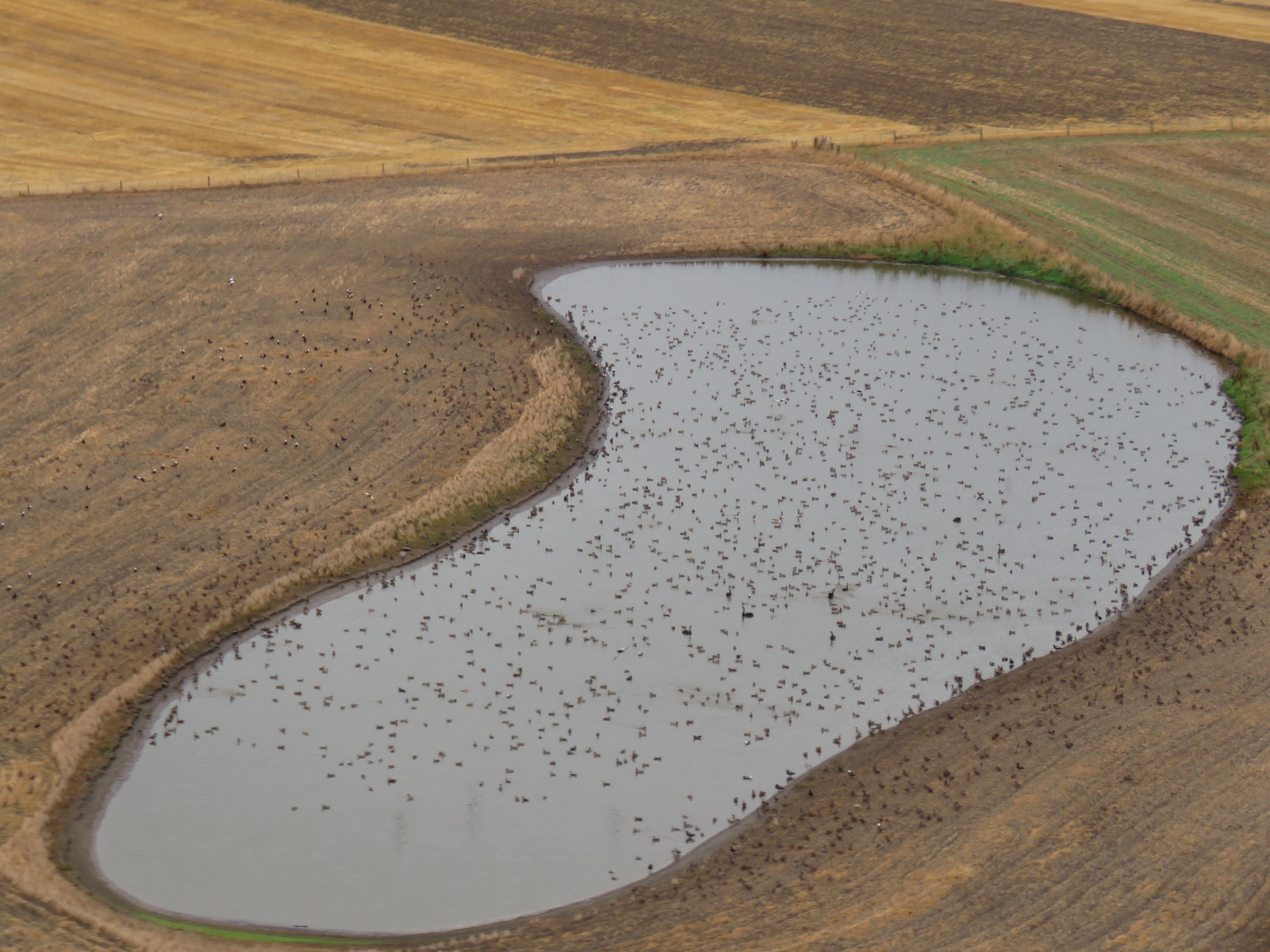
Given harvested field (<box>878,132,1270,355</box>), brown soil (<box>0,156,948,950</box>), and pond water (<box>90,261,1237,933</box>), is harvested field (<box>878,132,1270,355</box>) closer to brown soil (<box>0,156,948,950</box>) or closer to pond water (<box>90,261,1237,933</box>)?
pond water (<box>90,261,1237,933</box>)

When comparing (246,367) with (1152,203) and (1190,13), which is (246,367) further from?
(1190,13)

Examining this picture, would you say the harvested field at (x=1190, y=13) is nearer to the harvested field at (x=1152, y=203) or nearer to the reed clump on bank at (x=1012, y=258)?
the harvested field at (x=1152, y=203)

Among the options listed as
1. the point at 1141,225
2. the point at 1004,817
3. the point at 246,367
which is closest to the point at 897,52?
the point at 1141,225

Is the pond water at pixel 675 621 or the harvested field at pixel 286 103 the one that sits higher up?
the harvested field at pixel 286 103

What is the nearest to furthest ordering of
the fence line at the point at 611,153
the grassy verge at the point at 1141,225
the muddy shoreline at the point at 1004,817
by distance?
the muddy shoreline at the point at 1004,817 → the grassy verge at the point at 1141,225 → the fence line at the point at 611,153

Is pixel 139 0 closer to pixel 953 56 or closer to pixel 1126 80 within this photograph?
pixel 953 56

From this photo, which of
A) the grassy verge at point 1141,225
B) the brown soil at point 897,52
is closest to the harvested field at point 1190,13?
the brown soil at point 897,52

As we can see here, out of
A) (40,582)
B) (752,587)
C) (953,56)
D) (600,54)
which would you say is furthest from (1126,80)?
(40,582)
